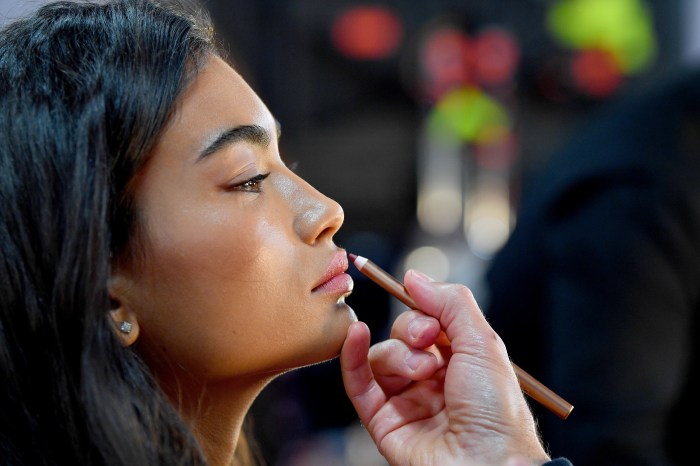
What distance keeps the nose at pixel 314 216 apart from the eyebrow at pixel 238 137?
0.29ft

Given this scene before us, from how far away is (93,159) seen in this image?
1.14m

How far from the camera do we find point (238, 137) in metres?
1.26

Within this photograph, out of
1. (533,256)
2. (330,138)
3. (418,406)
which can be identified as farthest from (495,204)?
(418,406)

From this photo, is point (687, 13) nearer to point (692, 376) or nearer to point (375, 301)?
point (375, 301)

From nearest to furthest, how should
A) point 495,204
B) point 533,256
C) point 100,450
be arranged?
point 100,450
point 533,256
point 495,204

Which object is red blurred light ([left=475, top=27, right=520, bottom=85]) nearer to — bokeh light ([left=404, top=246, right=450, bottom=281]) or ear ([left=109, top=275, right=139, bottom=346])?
bokeh light ([left=404, top=246, right=450, bottom=281])

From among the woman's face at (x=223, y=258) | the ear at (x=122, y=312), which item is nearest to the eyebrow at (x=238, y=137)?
the woman's face at (x=223, y=258)

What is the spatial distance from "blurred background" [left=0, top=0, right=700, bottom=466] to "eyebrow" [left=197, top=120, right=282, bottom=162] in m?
4.13

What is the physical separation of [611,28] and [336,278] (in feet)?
18.1

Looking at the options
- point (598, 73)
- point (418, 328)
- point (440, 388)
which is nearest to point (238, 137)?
point (418, 328)

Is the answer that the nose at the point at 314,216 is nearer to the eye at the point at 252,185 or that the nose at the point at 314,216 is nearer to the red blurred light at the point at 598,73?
the eye at the point at 252,185

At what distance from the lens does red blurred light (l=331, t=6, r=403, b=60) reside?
5844 millimetres

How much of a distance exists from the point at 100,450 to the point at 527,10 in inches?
222

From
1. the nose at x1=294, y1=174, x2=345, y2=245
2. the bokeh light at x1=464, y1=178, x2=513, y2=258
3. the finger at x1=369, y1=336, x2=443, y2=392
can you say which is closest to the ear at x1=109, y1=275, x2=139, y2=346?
the nose at x1=294, y1=174, x2=345, y2=245
